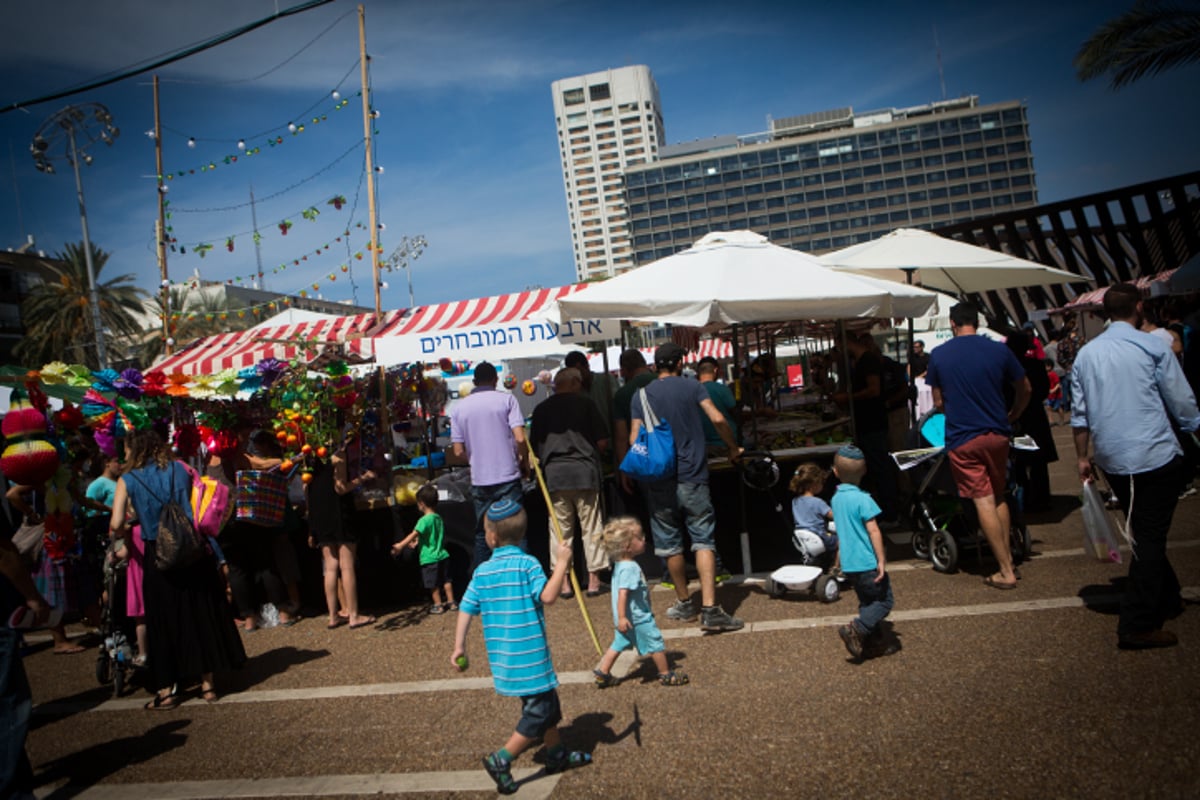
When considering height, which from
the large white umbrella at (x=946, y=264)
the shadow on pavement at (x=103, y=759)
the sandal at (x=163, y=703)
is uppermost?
the large white umbrella at (x=946, y=264)

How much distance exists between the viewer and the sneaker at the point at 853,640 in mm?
4441

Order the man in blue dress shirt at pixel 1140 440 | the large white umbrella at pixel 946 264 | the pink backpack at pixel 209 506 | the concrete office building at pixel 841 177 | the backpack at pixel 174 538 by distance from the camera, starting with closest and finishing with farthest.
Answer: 1. the man in blue dress shirt at pixel 1140 440
2. the backpack at pixel 174 538
3. the pink backpack at pixel 209 506
4. the large white umbrella at pixel 946 264
5. the concrete office building at pixel 841 177

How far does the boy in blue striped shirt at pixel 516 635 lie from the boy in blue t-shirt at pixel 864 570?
1774 millimetres

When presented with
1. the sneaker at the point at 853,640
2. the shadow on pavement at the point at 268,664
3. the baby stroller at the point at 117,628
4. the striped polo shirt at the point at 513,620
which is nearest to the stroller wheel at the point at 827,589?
the sneaker at the point at 853,640

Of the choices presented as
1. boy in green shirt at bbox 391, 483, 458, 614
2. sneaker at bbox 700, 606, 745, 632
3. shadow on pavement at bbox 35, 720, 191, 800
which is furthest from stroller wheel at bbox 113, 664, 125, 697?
sneaker at bbox 700, 606, 745, 632

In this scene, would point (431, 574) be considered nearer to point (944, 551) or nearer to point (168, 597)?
point (168, 597)

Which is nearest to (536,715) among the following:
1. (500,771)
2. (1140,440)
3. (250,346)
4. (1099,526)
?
(500,771)

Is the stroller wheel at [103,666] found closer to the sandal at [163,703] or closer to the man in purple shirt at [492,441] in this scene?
the sandal at [163,703]

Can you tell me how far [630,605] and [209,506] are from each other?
311cm

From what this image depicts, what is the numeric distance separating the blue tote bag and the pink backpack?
2.81m

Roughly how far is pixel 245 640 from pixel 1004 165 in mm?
189785

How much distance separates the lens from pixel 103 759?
15.0 ft

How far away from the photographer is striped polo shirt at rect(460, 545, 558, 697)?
345cm

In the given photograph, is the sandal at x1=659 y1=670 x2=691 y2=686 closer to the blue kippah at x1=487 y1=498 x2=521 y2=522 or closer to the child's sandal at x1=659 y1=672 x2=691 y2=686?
the child's sandal at x1=659 y1=672 x2=691 y2=686
